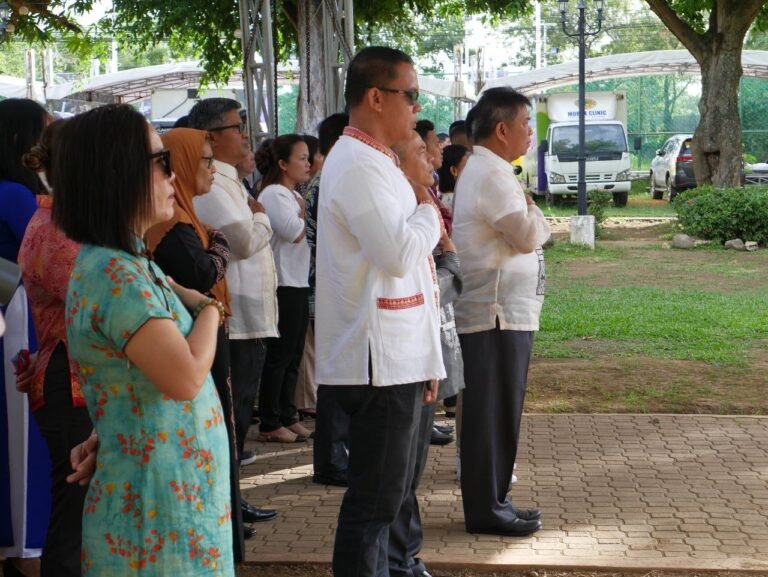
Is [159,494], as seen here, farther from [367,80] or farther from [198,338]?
[367,80]

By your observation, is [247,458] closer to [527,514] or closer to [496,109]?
[527,514]

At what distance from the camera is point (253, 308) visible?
575 cm

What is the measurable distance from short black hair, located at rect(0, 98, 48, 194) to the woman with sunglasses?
1.68 metres

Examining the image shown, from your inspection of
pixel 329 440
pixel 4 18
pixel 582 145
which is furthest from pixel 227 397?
pixel 582 145

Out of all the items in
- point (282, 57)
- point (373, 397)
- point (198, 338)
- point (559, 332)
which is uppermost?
point (282, 57)

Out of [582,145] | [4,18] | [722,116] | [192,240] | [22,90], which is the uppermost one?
[4,18]

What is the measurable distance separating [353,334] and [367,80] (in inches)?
34.3

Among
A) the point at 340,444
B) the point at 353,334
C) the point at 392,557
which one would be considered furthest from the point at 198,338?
the point at 340,444

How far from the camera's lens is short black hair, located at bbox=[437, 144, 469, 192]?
727 centimetres

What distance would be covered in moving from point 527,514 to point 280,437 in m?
2.36

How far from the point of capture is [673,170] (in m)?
32.0

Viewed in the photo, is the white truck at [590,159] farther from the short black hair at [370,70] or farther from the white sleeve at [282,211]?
the short black hair at [370,70]

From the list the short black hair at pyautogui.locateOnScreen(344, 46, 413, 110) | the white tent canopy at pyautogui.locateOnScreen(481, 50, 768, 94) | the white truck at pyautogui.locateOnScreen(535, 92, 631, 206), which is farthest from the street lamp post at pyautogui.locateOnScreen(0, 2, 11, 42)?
the white tent canopy at pyautogui.locateOnScreen(481, 50, 768, 94)

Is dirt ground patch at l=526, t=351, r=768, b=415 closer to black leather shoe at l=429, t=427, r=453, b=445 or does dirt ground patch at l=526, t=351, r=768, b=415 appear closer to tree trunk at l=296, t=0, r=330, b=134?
black leather shoe at l=429, t=427, r=453, b=445
